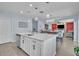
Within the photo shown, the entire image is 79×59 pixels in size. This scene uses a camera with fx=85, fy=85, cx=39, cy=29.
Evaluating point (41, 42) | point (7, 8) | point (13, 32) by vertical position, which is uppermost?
point (7, 8)

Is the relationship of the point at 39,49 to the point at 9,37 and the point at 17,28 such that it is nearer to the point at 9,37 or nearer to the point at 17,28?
the point at 17,28

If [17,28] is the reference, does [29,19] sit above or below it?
above

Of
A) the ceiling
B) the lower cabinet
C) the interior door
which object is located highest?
the ceiling

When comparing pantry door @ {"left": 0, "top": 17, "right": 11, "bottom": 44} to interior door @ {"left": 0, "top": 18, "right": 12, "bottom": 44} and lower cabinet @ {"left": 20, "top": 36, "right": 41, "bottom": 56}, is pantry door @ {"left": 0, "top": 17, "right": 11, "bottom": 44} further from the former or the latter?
lower cabinet @ {"left": 20, "top": 36, "right": 41, "bottom": 56}

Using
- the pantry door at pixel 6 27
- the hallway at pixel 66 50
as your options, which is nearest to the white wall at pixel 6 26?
the pantry door at pixel 6 27

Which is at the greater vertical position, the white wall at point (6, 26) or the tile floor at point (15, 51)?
the white wall at point (6, 26)

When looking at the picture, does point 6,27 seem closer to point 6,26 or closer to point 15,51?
point 6,26

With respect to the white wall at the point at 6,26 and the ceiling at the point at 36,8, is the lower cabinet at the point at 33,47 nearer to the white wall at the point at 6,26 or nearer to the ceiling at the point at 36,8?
the white wall at the point at 6,26

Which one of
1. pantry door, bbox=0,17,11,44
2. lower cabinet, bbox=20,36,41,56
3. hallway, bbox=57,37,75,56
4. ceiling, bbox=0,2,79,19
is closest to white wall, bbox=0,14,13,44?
pantry door, bbox=0,17,11,44

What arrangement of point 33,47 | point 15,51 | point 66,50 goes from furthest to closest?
point 66,50
point 15,51
point 33,47

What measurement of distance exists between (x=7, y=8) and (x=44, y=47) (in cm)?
160

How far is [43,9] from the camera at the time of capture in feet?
8.72

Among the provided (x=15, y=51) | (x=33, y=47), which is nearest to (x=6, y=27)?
(x=15, y=51)

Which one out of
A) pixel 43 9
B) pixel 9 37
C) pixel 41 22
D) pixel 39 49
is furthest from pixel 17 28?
pixel 43 9
